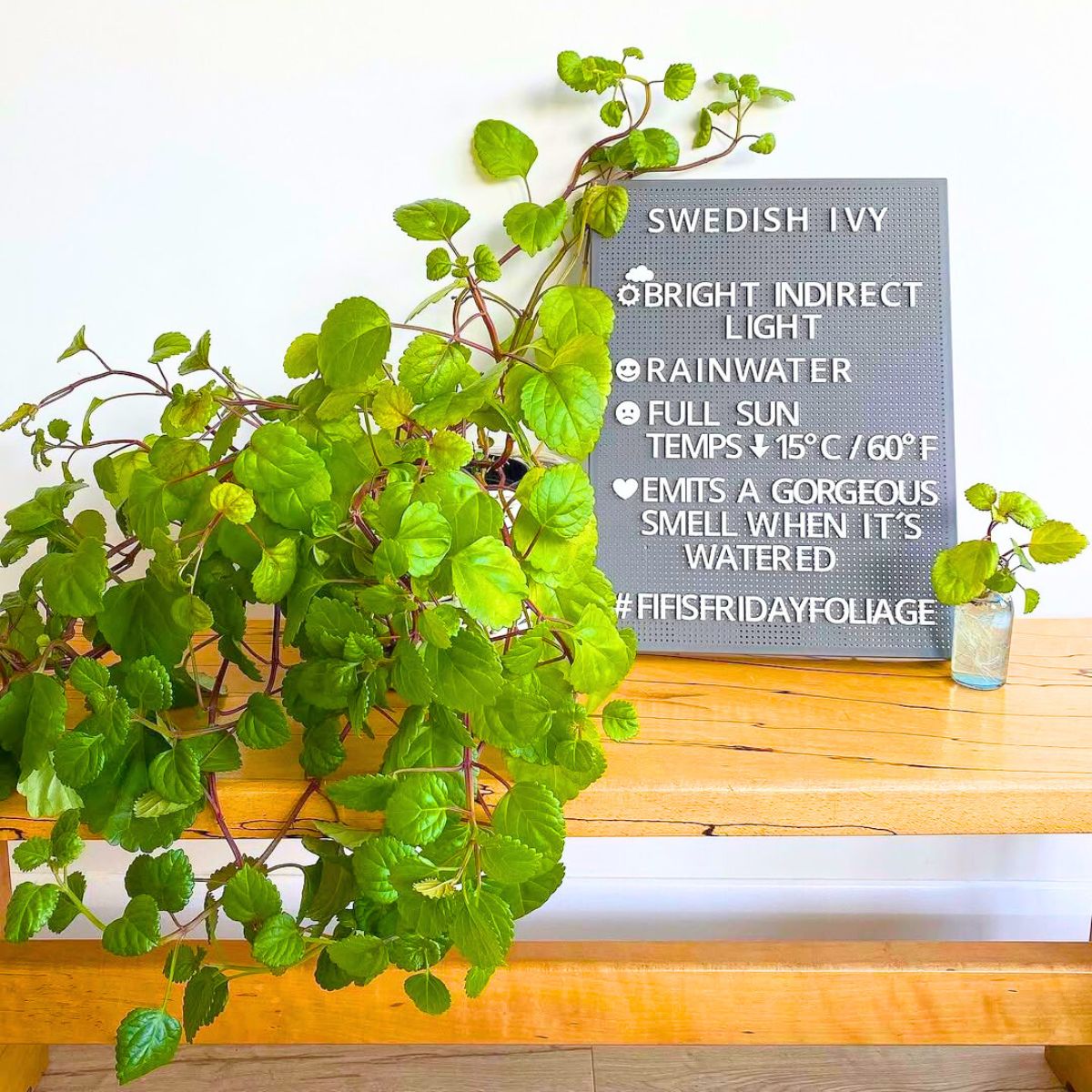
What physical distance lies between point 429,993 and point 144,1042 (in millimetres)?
221

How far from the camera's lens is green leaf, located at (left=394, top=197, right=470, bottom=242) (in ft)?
3.50

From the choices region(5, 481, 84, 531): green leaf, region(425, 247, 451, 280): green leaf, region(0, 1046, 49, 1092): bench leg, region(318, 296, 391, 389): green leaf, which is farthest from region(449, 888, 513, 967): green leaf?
region(0, 1046, 49, 1092): bench leg

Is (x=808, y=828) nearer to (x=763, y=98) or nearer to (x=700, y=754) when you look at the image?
(x=700, y=754)

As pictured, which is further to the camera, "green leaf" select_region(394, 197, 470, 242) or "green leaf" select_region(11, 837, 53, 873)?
"green leaf" select_region(394, 197, 470, 242)

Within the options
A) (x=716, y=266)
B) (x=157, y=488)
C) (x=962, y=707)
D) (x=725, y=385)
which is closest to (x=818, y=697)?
(x=962, y=707)

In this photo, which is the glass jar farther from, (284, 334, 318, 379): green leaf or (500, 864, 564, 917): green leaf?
(284, 334, 318, 379): green leaf

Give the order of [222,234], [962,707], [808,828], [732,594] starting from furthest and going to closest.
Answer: [222,234], [732,594], [962,707], [808,828]

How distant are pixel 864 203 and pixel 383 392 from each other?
2.54 feet

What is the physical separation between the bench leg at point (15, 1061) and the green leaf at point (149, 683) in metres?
0.64

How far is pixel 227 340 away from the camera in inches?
54.7

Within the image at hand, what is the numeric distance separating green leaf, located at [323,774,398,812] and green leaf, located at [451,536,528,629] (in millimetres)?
160

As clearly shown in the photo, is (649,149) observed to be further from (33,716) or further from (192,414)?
(33,716)

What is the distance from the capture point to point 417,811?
2.48ft

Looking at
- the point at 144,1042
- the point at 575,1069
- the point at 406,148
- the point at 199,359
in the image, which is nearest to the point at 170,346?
the point at 199,359
